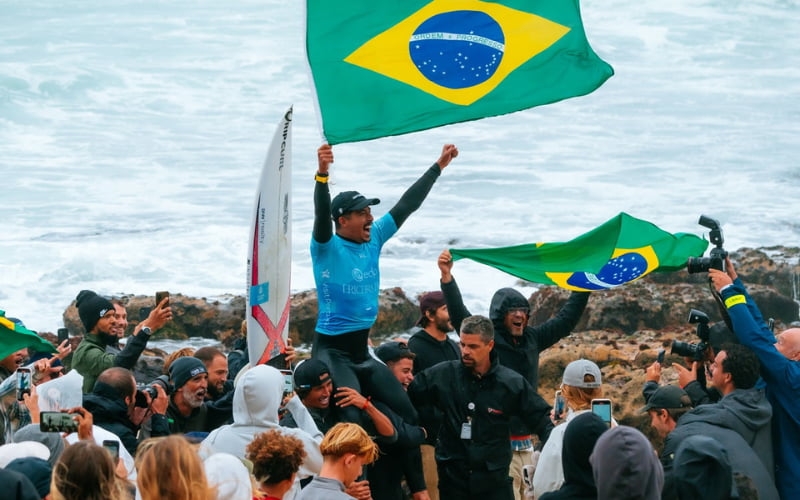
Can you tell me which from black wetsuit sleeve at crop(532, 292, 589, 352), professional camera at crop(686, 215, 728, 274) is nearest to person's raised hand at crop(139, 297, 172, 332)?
black wetsuit sleeve at crop(532, 292, 589, 352)

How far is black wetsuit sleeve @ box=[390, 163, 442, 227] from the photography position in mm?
7941

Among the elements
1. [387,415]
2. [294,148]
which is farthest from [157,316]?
[294,148]

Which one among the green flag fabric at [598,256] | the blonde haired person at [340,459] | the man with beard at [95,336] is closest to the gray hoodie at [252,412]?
the blonde haired person at [340,459]

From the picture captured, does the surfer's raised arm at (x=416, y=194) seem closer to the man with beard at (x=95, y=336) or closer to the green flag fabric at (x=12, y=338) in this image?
the man with beard at (x=95, y=336)

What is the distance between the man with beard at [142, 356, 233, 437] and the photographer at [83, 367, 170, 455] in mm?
478

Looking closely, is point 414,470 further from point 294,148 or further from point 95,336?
point 294,148

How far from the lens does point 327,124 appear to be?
25.2ft

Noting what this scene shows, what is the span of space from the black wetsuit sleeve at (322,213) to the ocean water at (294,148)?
47.2 ft

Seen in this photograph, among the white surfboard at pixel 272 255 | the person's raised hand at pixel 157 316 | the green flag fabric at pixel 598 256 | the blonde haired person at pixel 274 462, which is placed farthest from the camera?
the green flag fabric at pixel 598 256

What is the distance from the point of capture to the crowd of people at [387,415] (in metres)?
4.87

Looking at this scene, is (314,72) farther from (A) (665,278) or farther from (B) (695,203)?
(B) (695,203)

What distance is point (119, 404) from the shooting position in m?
6.56

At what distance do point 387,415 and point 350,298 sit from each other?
0.71m

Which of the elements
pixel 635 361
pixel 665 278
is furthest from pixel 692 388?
pixel 665 278
